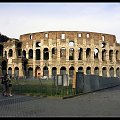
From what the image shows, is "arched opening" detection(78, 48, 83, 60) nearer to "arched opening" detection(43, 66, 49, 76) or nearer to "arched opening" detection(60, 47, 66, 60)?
"arched opening" detection(60, 47, 66, 60)

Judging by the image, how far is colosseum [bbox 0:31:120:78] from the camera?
5875cm

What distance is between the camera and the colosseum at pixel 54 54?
58750 mm

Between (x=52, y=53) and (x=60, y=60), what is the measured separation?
270 centimetres

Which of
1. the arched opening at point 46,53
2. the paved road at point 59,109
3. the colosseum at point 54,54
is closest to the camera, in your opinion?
the paved road at point 59,109

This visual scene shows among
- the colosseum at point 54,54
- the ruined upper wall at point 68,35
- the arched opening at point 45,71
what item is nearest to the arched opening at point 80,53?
the colosseum at point 54,54

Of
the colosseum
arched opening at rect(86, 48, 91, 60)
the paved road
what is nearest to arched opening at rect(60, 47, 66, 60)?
the colosseum

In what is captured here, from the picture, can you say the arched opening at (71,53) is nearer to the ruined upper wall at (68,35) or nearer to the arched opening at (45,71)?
the ruined upper wall at (68,35)

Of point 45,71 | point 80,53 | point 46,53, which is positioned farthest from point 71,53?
point 45,71

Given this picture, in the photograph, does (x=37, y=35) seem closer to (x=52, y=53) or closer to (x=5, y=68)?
(x=52, y=53)

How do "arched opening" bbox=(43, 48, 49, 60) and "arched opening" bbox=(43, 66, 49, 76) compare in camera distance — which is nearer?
"arched opening" bbox=(43, 66, 49, 76)

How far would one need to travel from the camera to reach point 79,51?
200 ft

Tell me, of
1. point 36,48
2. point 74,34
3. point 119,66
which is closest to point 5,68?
point 36,48

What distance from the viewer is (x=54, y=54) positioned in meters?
59.8

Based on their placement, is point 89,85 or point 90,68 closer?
point 89,85
